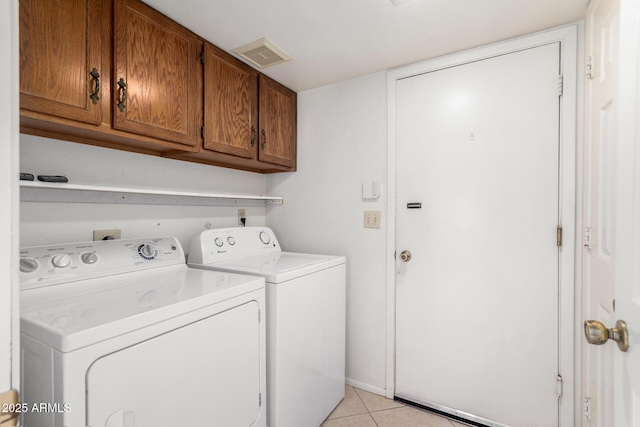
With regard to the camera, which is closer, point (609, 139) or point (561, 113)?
point (609, 139)

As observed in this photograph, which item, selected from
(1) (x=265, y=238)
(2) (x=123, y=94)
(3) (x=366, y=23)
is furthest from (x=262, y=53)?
(1) (x=265, y=238)

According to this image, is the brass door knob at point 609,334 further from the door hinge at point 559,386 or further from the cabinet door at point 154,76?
the cabinet door at point 154,76

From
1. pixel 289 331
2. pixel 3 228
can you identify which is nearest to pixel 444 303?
pixel 289 331

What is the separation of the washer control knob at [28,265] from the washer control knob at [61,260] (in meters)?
0.06

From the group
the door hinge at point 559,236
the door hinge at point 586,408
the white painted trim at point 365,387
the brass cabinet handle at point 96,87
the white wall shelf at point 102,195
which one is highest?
the brass cabinet handle at point 96,87

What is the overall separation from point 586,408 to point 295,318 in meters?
1.41

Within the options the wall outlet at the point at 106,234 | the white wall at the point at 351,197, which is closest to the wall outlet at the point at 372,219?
the white wall at the point at 351,197

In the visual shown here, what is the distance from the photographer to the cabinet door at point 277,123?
2.07 meters

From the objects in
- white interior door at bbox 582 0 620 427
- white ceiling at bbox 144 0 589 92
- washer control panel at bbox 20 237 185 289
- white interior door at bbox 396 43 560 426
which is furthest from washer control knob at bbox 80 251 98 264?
white interior door at bbox 582 0 620 427

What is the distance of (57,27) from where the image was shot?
111 centimetres

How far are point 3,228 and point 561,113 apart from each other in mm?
2163

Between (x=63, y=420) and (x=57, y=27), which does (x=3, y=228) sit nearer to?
(x=63, y=420)

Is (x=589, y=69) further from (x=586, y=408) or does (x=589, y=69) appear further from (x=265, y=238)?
(x=265, y=238)

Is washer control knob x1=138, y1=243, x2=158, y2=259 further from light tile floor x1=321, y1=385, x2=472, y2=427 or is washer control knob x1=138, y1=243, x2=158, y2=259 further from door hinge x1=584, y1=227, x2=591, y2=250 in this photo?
door hinge x1=584, y1=227, x2=591, y2=250
